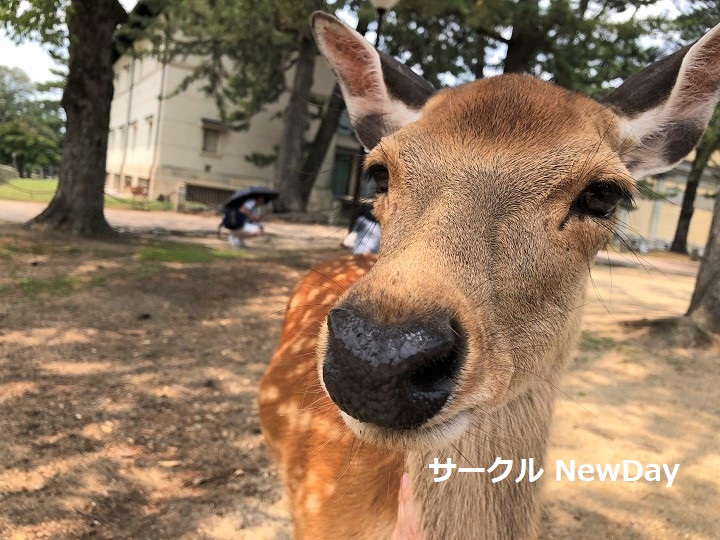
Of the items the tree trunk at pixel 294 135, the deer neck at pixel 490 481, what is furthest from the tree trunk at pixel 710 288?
the tree trunk at pixel 294 135

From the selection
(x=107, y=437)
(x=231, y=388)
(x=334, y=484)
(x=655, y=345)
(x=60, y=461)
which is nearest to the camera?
(x=334, y=484)

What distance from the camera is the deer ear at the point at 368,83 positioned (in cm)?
250

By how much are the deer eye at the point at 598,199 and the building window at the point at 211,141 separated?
30.5m

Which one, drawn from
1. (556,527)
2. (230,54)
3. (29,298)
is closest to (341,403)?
(556,527)

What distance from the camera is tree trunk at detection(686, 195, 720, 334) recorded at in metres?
6.82

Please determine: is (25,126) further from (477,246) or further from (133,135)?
(477,246)

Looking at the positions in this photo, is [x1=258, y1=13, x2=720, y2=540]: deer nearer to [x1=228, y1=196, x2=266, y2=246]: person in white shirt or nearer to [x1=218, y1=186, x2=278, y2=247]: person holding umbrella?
[x1=218, y1=186, x2=278, y2=247]: person holding umbrella

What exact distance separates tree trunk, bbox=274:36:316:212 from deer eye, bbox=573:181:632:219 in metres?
20.2

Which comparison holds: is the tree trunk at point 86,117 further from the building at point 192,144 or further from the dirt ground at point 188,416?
the building at point 192,144

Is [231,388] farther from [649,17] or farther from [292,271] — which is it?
[649,17]

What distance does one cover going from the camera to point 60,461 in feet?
11.2

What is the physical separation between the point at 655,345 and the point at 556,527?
435 centimetres

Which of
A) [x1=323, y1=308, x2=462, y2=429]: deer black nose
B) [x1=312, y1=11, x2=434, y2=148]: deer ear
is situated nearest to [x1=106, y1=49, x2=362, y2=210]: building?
[x1=312, y1=11, x2=434, y2=148]: deer ear

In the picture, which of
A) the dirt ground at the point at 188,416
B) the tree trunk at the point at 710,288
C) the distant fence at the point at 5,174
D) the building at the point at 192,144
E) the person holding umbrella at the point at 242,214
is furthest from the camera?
the distant fence at the point at 5,174
